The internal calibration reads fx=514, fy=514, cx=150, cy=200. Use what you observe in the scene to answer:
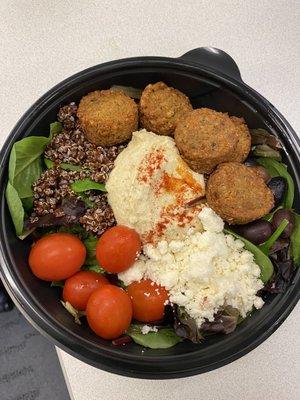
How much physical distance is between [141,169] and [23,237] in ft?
1.12

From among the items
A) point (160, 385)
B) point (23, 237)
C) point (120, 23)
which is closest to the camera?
point (23, 237)

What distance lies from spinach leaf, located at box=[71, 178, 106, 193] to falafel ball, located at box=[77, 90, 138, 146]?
0.35ft

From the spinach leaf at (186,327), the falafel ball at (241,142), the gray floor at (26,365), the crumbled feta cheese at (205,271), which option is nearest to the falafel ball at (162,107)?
the falafel ball at (241,142)

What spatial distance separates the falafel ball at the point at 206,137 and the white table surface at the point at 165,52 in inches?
13.1

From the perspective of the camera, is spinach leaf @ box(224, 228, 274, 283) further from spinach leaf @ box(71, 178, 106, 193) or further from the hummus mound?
spinach leaf @ box(71, 178, 106, 193)

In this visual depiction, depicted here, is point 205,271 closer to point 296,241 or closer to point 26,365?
point 296,241

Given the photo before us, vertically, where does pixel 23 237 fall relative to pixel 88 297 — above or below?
above

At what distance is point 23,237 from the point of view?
128 cm

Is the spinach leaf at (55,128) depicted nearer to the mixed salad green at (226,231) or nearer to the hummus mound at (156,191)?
the mixed salad green at (226,231)

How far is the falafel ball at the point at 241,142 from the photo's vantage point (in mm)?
1340

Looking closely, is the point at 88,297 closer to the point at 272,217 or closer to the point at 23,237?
the point at 23,237

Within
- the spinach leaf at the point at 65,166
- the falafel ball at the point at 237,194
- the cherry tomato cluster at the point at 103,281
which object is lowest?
the cherry tomato cluster at the point at 103,281

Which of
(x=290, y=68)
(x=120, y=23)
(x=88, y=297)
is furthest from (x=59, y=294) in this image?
(x=290, y=68)

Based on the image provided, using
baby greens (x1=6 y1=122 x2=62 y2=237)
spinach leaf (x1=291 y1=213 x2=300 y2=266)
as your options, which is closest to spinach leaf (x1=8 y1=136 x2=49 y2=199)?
baby greens (x1=6 y1=122 x2=62 y2=237)
